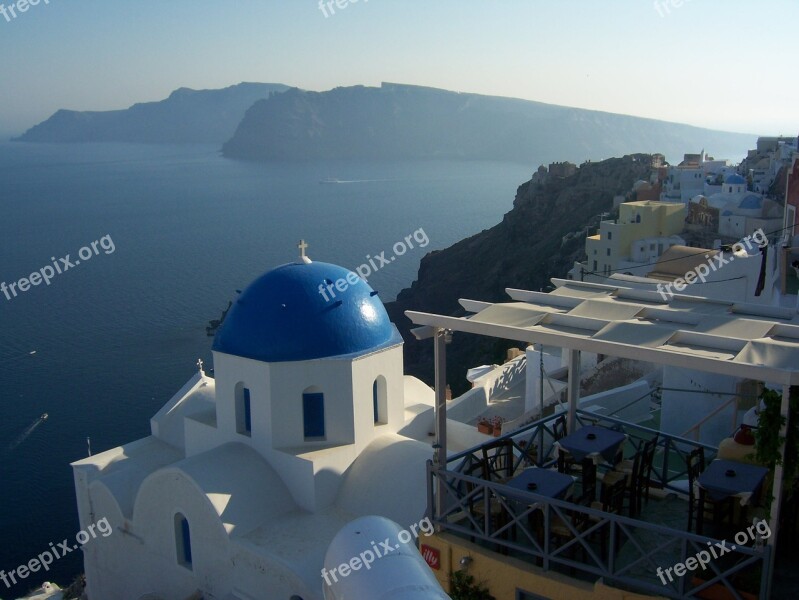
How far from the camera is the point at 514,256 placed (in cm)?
5706

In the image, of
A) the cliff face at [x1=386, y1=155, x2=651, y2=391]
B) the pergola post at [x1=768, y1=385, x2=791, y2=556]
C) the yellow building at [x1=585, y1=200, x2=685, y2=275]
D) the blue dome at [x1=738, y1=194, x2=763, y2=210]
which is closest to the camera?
the pergola post at [x1=768, y1=385, x2=791, y2=556]

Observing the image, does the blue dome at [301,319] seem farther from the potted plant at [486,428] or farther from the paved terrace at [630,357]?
the paved terrace at [630,357]

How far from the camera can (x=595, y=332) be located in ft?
22.0

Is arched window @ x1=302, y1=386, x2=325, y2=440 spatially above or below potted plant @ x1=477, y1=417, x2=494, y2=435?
above

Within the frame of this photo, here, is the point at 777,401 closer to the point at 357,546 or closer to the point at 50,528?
the point at 357,546

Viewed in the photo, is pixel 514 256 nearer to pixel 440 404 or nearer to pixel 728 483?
pixel 440 404

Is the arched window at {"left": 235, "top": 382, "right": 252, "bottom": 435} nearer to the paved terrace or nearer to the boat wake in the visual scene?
the paved terrace

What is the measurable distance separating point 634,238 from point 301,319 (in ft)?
107

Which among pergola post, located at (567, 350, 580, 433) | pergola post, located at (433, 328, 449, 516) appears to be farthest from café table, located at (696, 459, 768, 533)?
pergola post, located at (433, 328, 449, 516)

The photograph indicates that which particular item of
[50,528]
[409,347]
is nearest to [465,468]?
[50,528]

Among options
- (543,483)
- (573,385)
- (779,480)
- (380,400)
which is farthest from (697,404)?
(779,480)

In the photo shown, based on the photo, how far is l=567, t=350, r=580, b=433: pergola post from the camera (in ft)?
26.7

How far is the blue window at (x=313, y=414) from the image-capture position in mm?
12877

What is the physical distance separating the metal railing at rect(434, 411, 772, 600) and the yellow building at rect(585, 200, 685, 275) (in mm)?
34141
